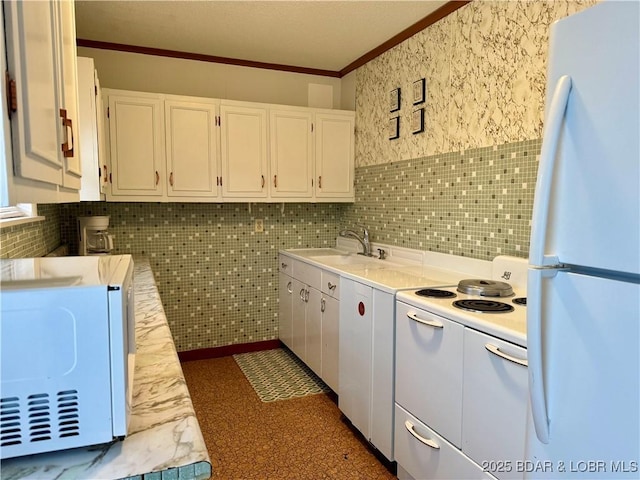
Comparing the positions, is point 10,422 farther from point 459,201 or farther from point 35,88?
point 459,201

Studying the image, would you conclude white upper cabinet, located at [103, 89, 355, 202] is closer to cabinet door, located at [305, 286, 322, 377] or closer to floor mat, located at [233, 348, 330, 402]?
cabinet door, located at [305, 286, 322, 377]

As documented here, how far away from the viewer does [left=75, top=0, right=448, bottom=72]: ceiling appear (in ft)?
8.41

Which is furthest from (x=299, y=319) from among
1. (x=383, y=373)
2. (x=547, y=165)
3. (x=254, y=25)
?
(x=547, y=165)

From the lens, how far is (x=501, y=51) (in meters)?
2.19

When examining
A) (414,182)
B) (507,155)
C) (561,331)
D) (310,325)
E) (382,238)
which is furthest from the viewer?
(382,238)

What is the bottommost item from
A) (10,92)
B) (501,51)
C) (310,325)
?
(310,325)

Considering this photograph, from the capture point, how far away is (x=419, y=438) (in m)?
1.81

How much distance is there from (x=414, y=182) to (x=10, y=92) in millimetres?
2543

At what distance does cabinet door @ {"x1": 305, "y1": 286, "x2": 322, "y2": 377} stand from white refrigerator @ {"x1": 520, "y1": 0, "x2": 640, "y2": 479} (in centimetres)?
198

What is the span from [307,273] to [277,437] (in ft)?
3.87

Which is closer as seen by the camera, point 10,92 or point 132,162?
point 10,92

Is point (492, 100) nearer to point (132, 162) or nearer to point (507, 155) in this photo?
point (507, 155)

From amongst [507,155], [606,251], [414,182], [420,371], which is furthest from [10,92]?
[414,182]

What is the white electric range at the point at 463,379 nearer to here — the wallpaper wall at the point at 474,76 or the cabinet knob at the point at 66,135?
the wallpaper wall at the point at 474,76
